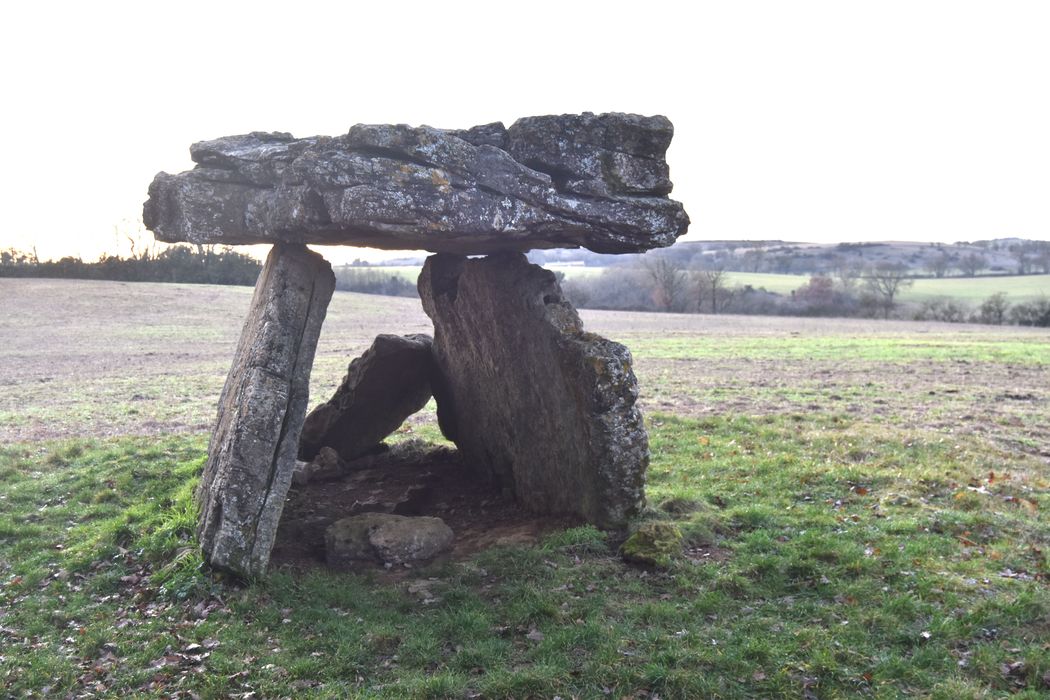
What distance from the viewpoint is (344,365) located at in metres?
30.4

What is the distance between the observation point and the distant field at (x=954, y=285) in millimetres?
75250

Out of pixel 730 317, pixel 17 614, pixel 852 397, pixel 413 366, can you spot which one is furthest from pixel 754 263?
pixel 17 614

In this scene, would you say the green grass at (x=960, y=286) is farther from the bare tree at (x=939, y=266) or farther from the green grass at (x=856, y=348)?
the green grass at (x=856, y=348)

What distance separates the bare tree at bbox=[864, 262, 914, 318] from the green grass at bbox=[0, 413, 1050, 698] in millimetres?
61250

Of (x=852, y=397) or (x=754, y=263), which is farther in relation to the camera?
(x=754, y=263)

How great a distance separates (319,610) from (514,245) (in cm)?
554

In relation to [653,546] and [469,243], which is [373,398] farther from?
[653,546]

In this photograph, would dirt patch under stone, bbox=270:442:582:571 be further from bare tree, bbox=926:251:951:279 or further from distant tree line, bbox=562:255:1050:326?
bare tree, bbox=926:251:951:279

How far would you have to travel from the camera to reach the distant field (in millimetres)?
75250

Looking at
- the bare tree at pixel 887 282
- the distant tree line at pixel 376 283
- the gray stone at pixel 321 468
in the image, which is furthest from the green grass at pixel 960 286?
the gray stone at pixel 321 468

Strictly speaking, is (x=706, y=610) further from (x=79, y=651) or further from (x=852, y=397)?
(x=852, y=397)

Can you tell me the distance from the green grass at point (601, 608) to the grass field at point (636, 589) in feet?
0.09

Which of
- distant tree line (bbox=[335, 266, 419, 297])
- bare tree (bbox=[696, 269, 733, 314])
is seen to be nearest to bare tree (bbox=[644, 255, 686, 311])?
bare tree (bbox=[696, 269, 733, 314])

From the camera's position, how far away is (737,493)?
12.2 metres
